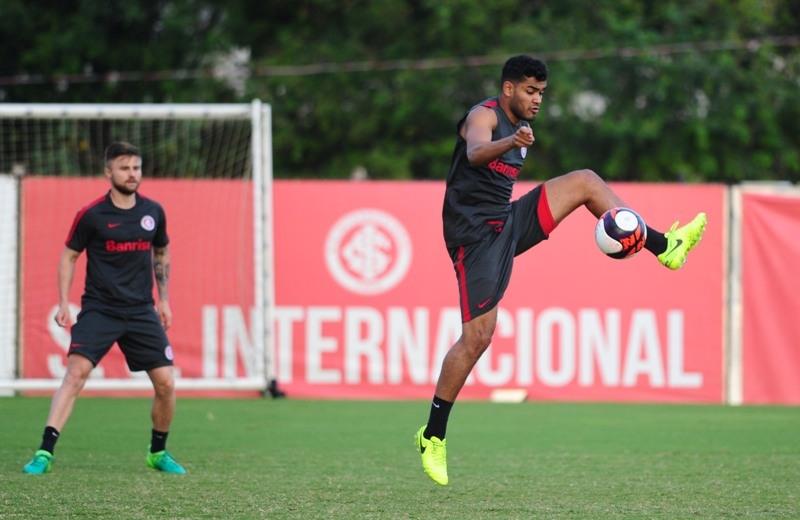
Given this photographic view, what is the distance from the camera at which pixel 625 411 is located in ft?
43.1

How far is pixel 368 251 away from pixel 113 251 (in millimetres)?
6171

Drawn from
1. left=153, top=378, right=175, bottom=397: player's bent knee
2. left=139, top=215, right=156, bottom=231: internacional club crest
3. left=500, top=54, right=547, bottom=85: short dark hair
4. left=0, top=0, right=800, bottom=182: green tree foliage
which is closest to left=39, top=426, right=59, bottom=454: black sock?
left=153, top=378, right=175, bottom=397: player's bent knee

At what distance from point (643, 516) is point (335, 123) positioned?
20462 mm

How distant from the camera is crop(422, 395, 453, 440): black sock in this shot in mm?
7168

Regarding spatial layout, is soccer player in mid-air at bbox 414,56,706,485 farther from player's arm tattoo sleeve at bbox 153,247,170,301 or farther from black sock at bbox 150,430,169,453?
player's arm tattoo sleeve at bbox 153,247,170,301

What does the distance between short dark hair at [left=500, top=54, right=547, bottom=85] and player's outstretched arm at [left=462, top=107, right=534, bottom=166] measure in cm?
23

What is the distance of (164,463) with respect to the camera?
321 inches

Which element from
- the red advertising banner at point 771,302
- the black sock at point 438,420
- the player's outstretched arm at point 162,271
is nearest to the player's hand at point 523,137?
the black sock at point 438,420

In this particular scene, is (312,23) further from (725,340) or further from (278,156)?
(725,340)

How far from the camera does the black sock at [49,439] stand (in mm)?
8039

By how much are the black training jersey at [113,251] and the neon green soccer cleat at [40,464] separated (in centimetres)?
100

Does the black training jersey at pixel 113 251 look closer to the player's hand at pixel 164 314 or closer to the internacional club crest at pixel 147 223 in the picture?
the internacional club crest at pixel 147 223

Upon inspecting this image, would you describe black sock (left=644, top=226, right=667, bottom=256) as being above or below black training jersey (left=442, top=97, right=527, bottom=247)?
below

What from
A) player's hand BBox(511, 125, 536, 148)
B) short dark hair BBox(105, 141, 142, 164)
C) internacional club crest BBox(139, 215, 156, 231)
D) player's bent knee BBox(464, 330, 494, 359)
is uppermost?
short dark hair BBox(105, 141, 142, 164)
